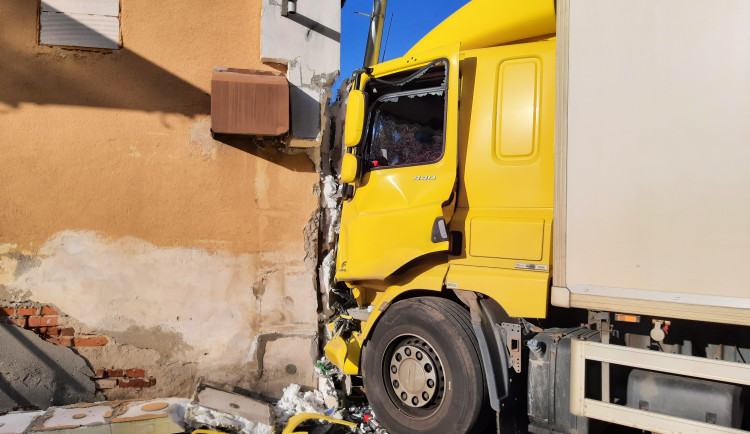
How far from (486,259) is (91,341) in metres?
3.60

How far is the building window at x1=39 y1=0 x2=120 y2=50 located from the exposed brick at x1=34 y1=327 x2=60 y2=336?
2510 mm

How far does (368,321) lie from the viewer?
4148 millimetres

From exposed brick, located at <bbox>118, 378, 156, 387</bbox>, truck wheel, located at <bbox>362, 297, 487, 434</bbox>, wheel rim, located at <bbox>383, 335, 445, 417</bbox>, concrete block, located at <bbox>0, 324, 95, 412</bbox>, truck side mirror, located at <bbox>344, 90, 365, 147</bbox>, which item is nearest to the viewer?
truck wheel, located at <bbox>362, 297, 487, 434</bbox>

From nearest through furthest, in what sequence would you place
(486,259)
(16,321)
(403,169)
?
(486,259)
(403,169)
(16,321)

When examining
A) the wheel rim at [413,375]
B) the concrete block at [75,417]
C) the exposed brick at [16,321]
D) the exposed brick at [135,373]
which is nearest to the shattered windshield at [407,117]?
the wheel rim at [413,375]

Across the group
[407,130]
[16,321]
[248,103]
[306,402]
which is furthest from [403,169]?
[16,321]

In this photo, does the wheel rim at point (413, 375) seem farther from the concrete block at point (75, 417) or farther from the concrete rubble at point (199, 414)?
the concrete block at point (75, 417)

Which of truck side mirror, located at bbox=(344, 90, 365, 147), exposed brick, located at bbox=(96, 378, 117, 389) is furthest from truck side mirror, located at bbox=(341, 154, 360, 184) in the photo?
exposed brick, located at bbox=(96, 378, 117, 389)

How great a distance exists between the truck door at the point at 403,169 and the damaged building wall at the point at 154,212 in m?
1.06

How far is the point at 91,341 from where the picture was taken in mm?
4855

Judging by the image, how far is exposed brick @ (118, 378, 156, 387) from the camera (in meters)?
4.91

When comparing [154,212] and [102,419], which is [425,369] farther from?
[154,212]

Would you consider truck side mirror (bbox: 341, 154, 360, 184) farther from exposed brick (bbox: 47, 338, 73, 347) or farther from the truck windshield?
exposed brick (bbox: 47, 338, 73, 347)

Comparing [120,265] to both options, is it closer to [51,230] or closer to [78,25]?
[51,230]
